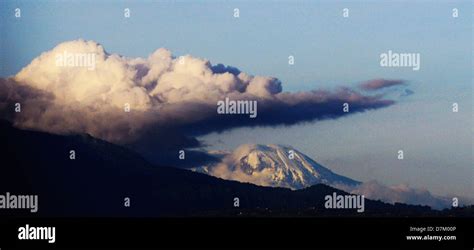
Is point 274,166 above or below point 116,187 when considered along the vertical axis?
above

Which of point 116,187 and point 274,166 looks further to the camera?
point 116,187

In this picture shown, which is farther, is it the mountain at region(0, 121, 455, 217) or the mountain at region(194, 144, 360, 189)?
the mountain at region(0, 121, 455, 217)

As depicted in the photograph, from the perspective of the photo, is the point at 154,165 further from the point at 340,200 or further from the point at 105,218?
the point at 340,200

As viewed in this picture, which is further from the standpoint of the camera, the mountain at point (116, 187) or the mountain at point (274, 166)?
the mountain at point (116, 187)

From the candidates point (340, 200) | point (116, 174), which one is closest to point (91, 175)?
point (116, 174)
